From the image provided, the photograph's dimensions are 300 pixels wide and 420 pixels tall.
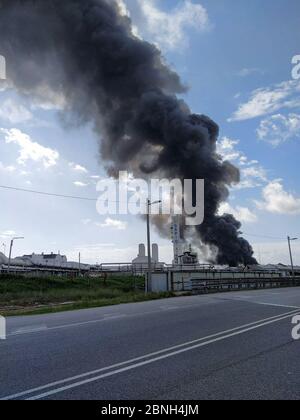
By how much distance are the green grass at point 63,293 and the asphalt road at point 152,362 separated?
1015 cm

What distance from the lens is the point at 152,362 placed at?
19.4 feet

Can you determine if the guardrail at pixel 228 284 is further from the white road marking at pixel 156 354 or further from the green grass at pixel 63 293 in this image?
the white road marking at pixel 156 354

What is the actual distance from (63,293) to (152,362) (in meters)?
25.1

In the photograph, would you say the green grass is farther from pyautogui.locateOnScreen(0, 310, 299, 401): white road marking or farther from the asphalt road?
pyautogui.locateOnScreen(0, 310, 299, 401): white road marking

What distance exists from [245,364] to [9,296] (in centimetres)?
2507

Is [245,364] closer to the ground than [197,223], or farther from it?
closer to the ground

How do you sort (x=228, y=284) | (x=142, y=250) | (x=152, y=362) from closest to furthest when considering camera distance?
(x=152, y=362)
(x=228, y=284)
(x=142, y=250)

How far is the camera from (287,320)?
1050 centimetres

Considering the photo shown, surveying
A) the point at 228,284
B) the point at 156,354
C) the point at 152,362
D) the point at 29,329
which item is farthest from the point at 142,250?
the point at 152,362

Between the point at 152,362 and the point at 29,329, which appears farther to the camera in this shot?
the point at 29,329

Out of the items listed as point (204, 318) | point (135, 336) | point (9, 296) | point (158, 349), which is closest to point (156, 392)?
point (158, 349)

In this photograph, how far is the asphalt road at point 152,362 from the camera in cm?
453

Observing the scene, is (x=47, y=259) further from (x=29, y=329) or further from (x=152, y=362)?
(x=152, y=362)
